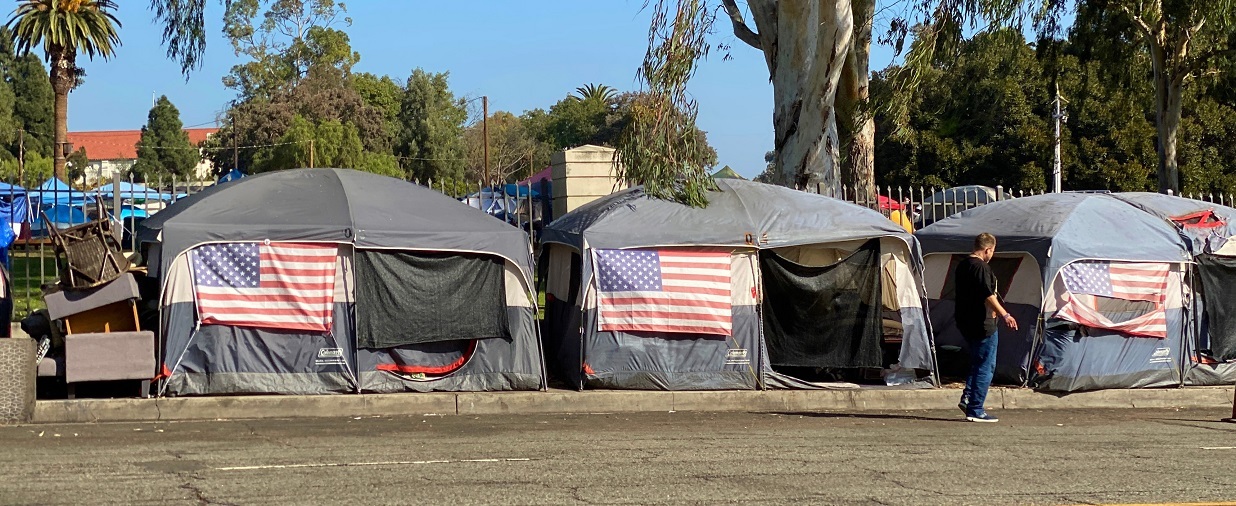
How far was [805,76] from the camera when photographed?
16.9 meters

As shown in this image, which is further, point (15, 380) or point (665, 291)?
point (665, 291)

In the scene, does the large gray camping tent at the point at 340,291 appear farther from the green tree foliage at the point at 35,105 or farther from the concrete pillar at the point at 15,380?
the green tree foliage at the point at 35,105

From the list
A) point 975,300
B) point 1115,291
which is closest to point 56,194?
point 975,300

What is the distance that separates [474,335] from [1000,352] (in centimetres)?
599

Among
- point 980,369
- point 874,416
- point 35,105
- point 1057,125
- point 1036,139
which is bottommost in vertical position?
point 874,416

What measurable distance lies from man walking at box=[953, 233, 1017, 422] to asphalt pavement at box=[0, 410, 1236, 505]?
41 cm

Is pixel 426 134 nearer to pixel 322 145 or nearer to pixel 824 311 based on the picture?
pixel 322 145

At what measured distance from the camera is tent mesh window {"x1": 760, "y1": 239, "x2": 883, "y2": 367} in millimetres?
13148

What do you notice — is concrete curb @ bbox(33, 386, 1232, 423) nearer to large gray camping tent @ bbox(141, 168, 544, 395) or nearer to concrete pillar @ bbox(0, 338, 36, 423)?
concrete pillar @ bbox(0, 338, 36, 423)

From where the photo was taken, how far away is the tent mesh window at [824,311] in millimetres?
13148

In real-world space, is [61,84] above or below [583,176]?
above

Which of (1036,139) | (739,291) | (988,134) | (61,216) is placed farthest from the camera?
(988,134)

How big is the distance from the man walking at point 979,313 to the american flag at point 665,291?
2.54 m

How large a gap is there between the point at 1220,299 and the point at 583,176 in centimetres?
786
